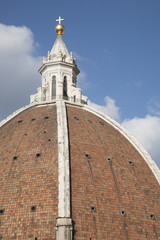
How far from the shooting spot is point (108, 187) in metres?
24.5

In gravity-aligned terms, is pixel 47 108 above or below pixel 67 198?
above

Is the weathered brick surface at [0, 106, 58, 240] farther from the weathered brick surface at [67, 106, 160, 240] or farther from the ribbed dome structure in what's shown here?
the weathered brick surface at [67, 106, 160, 240]

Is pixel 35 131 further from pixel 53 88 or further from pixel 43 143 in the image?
pixel 53 88

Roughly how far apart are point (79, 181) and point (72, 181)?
0.51 meters

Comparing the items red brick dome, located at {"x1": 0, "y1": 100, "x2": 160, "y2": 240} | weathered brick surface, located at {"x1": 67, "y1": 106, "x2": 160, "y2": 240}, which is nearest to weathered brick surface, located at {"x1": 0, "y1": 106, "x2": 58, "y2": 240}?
red brick dome, located at {"x1": 0, "y1": 100, "x2": 160, "y2": 240}

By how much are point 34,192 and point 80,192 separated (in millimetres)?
2837

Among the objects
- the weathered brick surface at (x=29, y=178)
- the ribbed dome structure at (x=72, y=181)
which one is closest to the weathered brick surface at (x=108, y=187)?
the ribbed dome structure at (x=72, y=181)

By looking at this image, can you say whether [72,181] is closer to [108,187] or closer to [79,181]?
[79,181]

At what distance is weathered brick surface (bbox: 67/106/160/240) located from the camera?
874 inches

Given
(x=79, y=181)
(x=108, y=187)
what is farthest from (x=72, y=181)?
(x=108, y=187)

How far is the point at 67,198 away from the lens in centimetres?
2189

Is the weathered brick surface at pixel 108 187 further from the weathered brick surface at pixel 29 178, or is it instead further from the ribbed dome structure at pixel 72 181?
the weathered brick surface at pixel 29 178

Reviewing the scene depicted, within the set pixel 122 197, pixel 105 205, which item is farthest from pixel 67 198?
pixel 122 197

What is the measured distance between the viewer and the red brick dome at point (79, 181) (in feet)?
70.8
